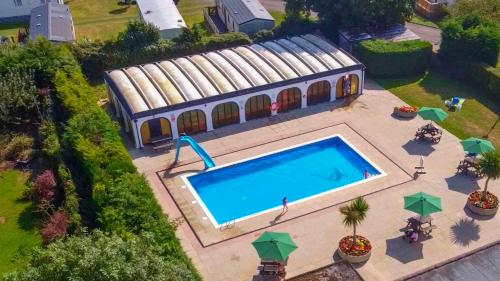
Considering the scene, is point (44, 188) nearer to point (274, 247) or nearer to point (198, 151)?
point (198, 151)

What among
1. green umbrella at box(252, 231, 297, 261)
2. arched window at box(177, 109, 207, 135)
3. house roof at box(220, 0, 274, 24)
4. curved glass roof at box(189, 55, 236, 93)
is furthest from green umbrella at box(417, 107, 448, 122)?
house roof at box(220, 0, 274, 24)

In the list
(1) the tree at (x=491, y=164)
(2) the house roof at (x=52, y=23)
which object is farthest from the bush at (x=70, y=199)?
(2) the house roof at (x=52, y=23)

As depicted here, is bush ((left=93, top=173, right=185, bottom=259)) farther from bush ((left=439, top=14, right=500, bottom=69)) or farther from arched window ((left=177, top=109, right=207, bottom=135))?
bush ((left=439, top=14, right=500, bottom=69))

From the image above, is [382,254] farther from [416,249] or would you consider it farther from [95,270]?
[95,270]

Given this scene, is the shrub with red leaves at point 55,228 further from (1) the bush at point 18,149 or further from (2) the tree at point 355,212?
(2) the tree at point 355,212

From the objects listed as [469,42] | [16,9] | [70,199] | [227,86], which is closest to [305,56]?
[227,86]
